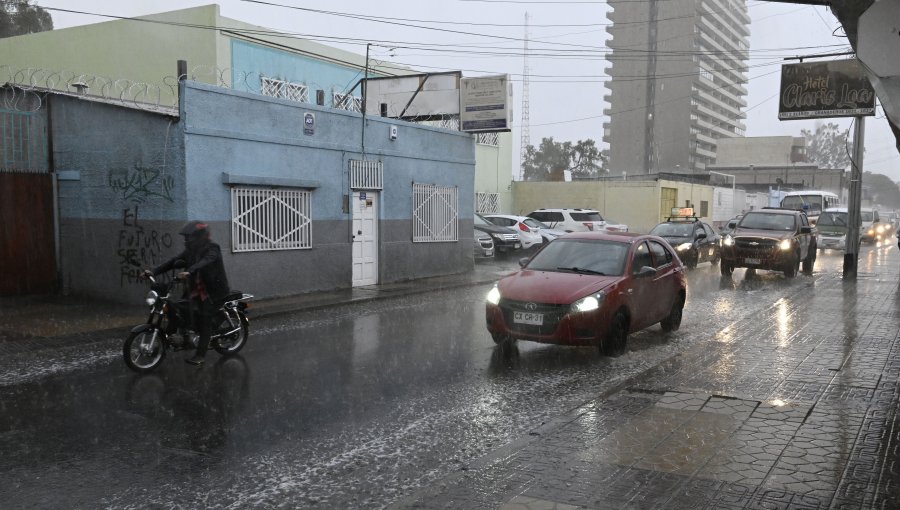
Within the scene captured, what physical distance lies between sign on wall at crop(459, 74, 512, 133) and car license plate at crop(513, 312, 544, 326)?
11845mm

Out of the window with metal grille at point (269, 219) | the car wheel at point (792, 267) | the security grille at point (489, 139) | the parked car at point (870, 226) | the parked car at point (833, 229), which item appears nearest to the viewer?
the window with metal grille at point (269, 219)

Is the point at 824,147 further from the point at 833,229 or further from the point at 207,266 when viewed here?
the point at 207,266

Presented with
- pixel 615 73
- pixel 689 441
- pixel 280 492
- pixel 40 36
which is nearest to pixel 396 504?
pixel 280 492

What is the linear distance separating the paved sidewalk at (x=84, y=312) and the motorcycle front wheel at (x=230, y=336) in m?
2.38

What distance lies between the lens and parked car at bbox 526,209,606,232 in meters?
29.5

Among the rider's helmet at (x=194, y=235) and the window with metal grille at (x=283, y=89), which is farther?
the window with metal grille at (x=283, y=89)

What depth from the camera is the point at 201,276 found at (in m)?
8.57

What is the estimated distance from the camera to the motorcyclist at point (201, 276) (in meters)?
8.52

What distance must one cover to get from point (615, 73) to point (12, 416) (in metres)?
115

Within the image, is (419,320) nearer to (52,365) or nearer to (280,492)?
(52,365)

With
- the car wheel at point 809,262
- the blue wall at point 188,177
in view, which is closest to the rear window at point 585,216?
the car wheel at point 809,262

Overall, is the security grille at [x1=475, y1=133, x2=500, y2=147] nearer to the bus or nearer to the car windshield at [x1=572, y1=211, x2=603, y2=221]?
the car windshield at [x1=572, y1=211, x2=603, y2=221]

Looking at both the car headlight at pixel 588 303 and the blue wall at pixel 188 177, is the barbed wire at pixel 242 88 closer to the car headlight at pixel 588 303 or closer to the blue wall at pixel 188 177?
the blue wall at pixel 188 177

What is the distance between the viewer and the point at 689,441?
573 centimetres
